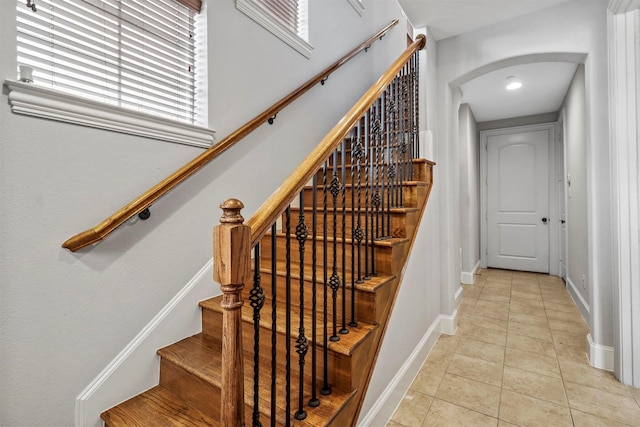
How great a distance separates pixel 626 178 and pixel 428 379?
6.10ft

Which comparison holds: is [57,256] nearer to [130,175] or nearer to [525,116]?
[130,175]

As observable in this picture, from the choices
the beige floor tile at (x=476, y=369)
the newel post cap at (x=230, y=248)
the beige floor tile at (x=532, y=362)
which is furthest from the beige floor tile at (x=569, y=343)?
the newel post cap at (x=230, y=248)

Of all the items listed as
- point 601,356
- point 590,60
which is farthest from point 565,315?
point 590,60

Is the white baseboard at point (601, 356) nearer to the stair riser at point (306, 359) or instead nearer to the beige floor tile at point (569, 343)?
the beige floor tile at point (569, 343)

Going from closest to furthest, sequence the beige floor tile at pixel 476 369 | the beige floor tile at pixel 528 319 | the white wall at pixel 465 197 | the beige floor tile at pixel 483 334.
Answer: the beige floor tile at pixel 476 369, the beige floor tile at pixel 483 334, the beige floor tile at pixel 528 319, the white wall at pixel 465 197

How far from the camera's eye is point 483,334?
279 cm

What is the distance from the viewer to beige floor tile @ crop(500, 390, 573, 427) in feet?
5.52

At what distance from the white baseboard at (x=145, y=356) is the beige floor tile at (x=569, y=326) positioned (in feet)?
10.5

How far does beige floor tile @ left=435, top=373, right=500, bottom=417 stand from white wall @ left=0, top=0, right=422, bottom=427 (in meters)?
1.63

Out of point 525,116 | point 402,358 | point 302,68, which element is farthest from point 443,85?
point 525,116

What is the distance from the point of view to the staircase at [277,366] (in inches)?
48.1

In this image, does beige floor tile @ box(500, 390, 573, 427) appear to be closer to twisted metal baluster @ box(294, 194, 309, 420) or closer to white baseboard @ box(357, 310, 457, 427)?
white baseboard @ box(357, 310, 457, 427)

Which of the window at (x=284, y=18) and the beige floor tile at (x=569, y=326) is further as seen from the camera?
the beige floor tile at (x=569, y=326)

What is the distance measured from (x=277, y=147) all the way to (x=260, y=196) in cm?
40
